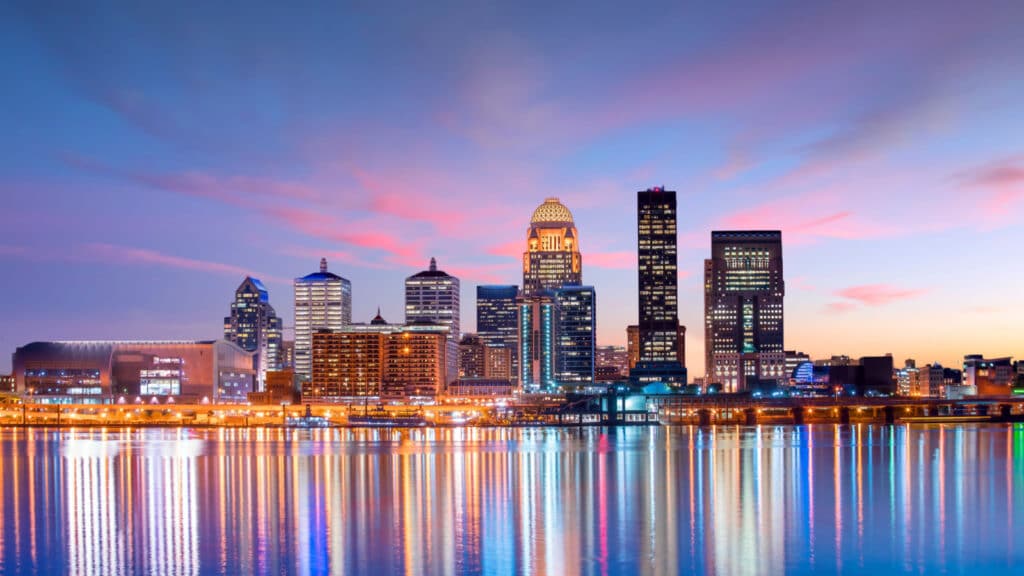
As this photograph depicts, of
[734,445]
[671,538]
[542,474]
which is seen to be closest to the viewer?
[671,538]

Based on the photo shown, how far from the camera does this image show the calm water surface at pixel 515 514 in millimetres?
47406

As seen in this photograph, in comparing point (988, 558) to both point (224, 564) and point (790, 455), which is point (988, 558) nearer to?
point (224, 564)

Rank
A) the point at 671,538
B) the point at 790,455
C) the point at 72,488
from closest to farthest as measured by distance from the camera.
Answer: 1. the point at 671,538
2. the point at 72,488
3. the point at 790,455

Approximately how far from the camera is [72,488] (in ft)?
260

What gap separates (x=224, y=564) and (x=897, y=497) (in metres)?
44.7

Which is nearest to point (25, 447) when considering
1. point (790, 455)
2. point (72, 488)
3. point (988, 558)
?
point (72, 488)

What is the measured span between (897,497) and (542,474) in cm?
2731

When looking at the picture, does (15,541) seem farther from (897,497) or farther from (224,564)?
(897,497)

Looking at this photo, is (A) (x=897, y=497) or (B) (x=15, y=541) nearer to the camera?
(B) (x=15, y=541)

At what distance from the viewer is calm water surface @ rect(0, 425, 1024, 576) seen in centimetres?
4741

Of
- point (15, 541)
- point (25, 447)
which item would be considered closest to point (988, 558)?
point (15, 541)

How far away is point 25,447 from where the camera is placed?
14188 cm

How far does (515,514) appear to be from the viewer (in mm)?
62656

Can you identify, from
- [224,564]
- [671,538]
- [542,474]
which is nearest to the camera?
[224,564]
